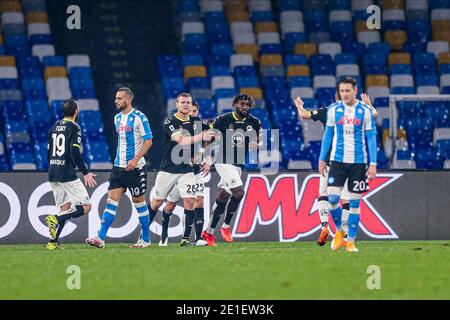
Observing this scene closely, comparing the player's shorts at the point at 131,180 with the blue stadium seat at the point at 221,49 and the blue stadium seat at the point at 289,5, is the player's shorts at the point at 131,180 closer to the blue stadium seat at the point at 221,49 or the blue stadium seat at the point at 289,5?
the blue stadium seat at the point at 221,49

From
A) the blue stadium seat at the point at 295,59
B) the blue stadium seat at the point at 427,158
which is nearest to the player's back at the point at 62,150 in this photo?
the blue stadium seat at the point at 427,158

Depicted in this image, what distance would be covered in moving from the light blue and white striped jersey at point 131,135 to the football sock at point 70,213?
709 mm

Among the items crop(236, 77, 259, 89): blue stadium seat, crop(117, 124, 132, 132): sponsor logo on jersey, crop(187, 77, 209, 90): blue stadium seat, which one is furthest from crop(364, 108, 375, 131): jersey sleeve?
crop(236, 77, 259, 89): blue stadium seat

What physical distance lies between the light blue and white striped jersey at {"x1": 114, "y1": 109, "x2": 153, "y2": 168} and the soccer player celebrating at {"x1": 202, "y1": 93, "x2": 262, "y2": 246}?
1169 mm

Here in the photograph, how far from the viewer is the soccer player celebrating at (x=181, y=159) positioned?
1445 cm

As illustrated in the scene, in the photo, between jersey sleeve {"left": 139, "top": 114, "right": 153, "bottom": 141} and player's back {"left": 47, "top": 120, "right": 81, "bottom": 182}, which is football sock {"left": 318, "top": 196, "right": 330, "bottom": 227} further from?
player's back {"left": 47, "top": 120, "right": 81, "bottom": 182}

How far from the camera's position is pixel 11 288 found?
926cm

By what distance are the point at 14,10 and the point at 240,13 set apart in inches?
180

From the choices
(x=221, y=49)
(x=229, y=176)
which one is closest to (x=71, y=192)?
(x=229, y=176)

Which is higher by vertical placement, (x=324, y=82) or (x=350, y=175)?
(x=324, y=82)

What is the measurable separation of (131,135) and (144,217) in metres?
1.06

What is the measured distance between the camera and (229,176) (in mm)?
14922

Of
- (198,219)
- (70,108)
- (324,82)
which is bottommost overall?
(198,219)

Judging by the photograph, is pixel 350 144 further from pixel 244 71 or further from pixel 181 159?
pixel 244 71
